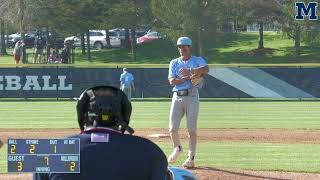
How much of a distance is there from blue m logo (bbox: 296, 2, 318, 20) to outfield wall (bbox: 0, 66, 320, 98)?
61.0 feet

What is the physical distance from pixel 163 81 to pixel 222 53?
25456 millimetres

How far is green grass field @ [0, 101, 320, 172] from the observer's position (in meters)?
12.5

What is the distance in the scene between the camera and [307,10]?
5234 centimetres

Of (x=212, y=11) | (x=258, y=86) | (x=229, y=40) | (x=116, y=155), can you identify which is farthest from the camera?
(x=229, y=40)

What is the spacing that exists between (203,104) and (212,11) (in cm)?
2317

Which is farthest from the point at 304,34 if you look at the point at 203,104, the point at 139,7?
the point at 203,104

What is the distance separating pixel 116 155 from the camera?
387 cm

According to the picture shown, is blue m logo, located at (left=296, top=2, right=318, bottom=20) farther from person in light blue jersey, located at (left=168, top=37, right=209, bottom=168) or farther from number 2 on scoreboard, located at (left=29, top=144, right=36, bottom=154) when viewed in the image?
number 2 on scoreboard, located at (left=29, top=144, right=36, bottom=154)

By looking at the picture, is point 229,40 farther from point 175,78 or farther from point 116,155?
point 116,155

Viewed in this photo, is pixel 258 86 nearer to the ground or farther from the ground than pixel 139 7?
nearer to the ground

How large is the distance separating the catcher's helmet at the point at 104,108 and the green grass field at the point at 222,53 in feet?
161

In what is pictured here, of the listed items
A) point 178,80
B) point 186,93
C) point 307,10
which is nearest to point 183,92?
point 186,93

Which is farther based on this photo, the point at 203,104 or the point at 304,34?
the point at 304,34
